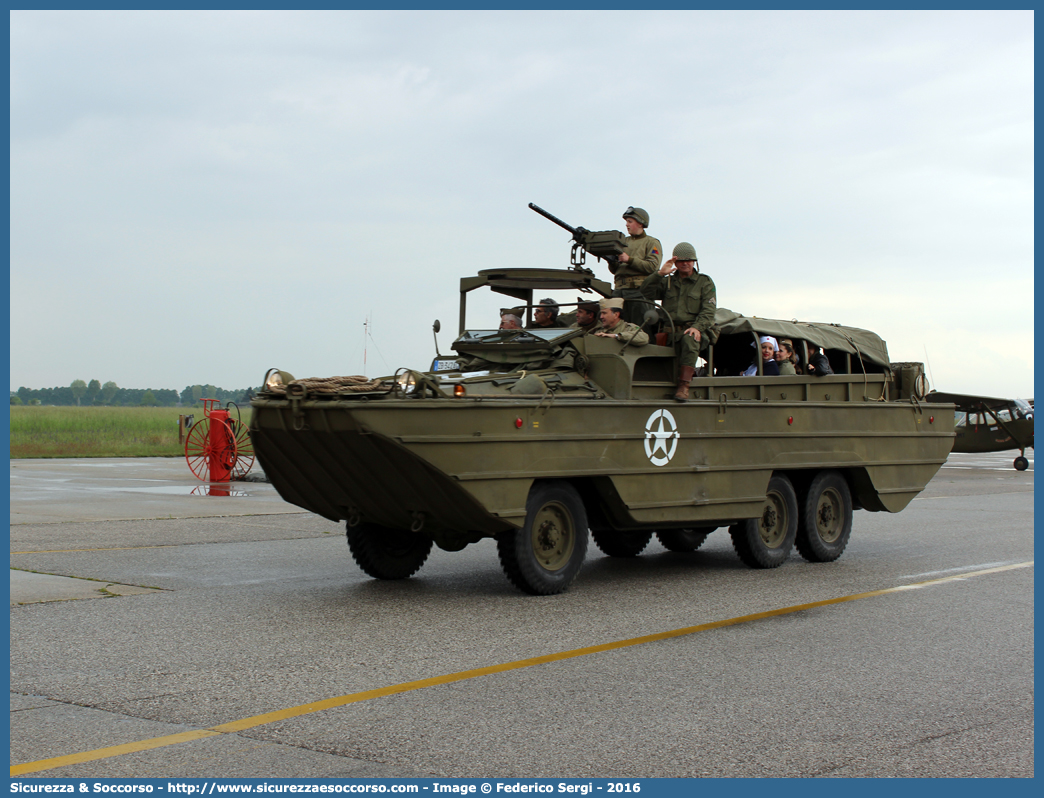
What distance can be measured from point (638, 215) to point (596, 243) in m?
0.52

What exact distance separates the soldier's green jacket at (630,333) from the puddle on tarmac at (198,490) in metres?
11.4

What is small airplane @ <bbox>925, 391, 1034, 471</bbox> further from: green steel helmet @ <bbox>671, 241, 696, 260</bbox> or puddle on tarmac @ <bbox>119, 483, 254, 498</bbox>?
green steel helmet @ <bbox>671, 241, 696, 260</bbox>

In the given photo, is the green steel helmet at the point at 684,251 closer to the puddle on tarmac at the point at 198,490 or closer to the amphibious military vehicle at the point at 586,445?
the amphibious military vehicle at the point at 586,445

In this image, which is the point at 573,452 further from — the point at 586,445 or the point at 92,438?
the point at 92,438

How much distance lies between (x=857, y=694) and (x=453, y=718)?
2149 mm

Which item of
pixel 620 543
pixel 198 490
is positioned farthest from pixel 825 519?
pixel 198 490

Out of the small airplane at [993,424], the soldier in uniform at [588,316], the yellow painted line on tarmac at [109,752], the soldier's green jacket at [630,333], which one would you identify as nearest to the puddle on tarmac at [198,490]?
the soldier in uniform at [588,316]

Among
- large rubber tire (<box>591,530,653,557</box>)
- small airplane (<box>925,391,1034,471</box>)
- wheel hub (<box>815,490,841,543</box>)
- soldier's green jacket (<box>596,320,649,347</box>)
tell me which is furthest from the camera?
small airplane (<box>925,391,1034,471</box>)

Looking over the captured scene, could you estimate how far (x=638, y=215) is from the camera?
12.3 meters

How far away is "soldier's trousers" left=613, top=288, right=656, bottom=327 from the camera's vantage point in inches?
442

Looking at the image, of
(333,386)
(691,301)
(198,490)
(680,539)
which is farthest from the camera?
(198,490)

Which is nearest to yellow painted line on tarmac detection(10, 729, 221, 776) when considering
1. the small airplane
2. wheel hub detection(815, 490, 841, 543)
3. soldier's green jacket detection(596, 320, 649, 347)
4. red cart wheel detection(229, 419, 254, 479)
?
soldier's green jacket detection(596, 320, 649, 347)

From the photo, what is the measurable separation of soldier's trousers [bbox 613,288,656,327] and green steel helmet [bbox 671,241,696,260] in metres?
0.51

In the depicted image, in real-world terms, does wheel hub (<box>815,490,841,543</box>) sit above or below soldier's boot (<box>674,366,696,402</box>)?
below
